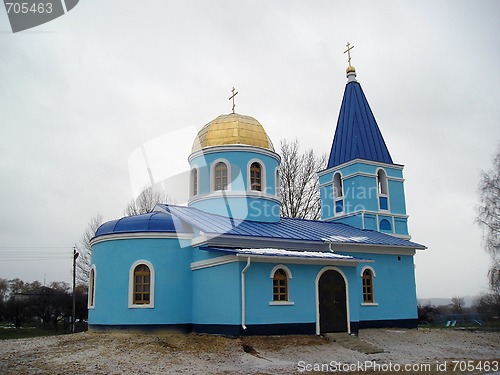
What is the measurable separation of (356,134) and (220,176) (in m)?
7.29

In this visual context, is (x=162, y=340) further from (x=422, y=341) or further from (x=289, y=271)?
(x=422, y=341)

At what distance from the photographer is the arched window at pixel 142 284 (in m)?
15.0

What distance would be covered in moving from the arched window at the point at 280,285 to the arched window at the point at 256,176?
4.65 meters

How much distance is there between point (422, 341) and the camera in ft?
51.2

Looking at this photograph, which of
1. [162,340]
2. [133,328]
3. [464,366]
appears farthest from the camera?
[133,328]

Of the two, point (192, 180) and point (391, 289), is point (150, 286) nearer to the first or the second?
point (192, 180)

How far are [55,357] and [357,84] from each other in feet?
58.2

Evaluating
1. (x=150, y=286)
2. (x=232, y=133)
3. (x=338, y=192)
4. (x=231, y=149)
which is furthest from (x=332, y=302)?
(x=338, y=192)

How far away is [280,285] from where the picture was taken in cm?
1440

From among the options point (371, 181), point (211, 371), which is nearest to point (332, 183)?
point (371, 181)

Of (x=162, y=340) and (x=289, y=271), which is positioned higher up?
(x=289, y=271)

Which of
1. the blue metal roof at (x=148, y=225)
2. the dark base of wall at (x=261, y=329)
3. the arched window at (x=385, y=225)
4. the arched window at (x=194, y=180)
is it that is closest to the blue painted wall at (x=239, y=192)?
the arched window at (x=194, y=180)

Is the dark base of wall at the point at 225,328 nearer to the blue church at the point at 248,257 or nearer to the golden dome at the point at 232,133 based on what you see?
the blue church at the point at 248,257

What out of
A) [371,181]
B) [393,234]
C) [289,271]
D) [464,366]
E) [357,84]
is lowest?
[464,366]
